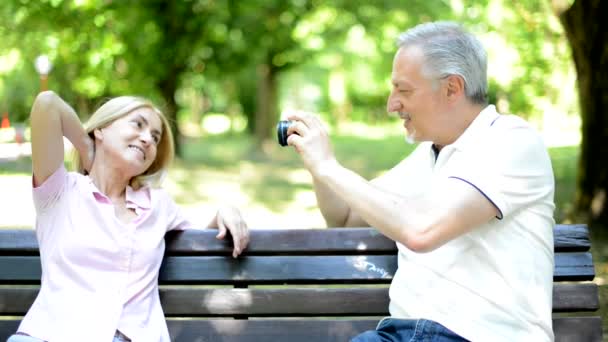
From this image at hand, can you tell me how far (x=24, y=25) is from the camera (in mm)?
14297

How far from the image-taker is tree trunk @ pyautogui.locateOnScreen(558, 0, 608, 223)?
27.7 feet

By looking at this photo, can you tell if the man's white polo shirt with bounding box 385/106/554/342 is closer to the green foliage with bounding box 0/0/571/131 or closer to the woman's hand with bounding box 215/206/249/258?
the woman's hand with bounding box 215/206/249/258

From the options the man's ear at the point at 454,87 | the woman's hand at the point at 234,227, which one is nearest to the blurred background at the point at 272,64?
the woman's hand at the point at 234,227

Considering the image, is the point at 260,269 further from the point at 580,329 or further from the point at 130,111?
the point at 580,329

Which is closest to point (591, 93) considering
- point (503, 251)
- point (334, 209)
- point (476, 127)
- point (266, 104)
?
point (334, 209)

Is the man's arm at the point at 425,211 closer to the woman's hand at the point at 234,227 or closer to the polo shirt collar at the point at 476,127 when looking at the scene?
the polo shirt collar at the point at 476,127

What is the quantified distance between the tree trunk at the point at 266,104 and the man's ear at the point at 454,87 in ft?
69.9

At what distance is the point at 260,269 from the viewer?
10.9ft

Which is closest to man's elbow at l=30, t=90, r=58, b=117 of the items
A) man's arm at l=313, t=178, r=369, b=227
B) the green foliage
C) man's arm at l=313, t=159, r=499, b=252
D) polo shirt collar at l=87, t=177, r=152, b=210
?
polo shirt collar at l=87, t=177, r=152, b=210

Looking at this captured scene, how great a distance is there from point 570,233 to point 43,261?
199 centimetres

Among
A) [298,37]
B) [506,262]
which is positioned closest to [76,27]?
[298,37]

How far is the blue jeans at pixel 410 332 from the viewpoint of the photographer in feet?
8.55

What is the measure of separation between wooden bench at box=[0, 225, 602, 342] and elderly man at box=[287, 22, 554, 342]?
0.49 m

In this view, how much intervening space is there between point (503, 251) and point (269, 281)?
1063mm
